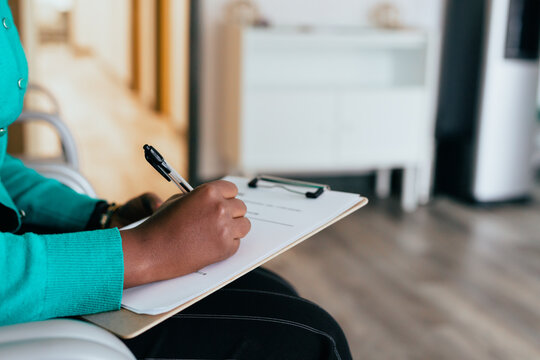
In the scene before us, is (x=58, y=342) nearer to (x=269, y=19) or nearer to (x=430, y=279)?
(x=430, y=279)

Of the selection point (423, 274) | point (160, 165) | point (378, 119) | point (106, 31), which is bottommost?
point (423, 274)

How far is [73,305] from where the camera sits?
1.83ft

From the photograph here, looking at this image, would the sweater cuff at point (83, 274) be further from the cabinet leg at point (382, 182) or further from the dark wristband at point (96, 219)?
the cabinet leg at point (382, 182)

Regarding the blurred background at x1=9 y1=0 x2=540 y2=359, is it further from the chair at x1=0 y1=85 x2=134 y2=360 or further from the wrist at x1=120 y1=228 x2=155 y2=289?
the chair at x1=0 y1=85 x2=134 y2=360

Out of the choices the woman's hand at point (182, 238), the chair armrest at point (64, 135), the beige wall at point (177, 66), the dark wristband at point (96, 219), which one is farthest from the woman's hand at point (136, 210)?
the beige wall at point (177, 66)

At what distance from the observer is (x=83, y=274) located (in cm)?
57

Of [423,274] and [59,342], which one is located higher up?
[59,342]

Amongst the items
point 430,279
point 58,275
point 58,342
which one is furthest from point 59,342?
point 430,279

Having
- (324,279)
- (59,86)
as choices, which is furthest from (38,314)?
(59,86)

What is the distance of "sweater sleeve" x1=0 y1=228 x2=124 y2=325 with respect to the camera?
54 cm

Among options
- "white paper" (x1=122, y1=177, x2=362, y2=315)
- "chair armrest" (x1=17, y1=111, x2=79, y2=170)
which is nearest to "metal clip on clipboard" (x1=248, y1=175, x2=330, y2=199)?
"white paper" (x1=122, y1=177, x2=362, y2=315)

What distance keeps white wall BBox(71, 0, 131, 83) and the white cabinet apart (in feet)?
12.9

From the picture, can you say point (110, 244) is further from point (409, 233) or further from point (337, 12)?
point (337, 12)

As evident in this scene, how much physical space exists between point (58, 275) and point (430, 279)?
6.05 ft
